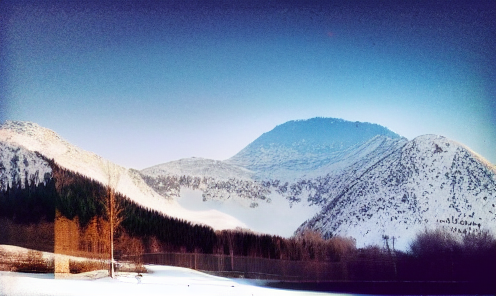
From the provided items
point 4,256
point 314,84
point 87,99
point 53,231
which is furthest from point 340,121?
point 4,256

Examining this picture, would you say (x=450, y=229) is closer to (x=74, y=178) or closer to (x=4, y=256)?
(x=74, y=178)

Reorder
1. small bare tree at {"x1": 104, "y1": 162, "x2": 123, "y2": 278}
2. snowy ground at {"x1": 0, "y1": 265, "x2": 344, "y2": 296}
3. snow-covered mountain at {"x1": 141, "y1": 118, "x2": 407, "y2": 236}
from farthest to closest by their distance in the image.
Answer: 1. snow-covered mountain at {"x1": 141, "y1": 118, "x2": 407, "y2": 236}
2. small bare tree at {"x1": 104, "y1": 162, "x2": 123, "y2": 278}
3. snowy ground at {"x1": 0, "y1": 265, "x2": 344, "y2": 296}

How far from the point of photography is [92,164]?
34.9ft

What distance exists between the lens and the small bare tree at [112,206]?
10539 mm

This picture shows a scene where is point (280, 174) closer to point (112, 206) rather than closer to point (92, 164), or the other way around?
point (112, 206)

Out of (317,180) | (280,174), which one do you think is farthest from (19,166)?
(317,180)

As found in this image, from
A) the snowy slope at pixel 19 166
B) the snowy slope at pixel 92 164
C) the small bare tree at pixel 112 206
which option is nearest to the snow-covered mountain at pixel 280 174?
the snowy slope at pixel 92 164

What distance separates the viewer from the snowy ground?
32.6 feet

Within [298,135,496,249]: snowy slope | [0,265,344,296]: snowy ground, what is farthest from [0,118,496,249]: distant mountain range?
[0,265,344,296]: snowy ground

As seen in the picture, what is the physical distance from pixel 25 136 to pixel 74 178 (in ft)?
3.10

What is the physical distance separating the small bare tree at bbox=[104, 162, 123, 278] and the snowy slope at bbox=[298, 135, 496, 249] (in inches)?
107

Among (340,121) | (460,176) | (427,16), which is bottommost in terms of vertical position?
(460,176)

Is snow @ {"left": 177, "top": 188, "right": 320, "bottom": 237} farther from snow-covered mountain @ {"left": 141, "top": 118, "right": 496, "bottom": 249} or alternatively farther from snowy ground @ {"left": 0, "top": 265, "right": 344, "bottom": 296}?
snowy ground @ {"left": 0, "top": 265, "right": 344, "bottom": 296}

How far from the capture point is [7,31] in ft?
35.1
